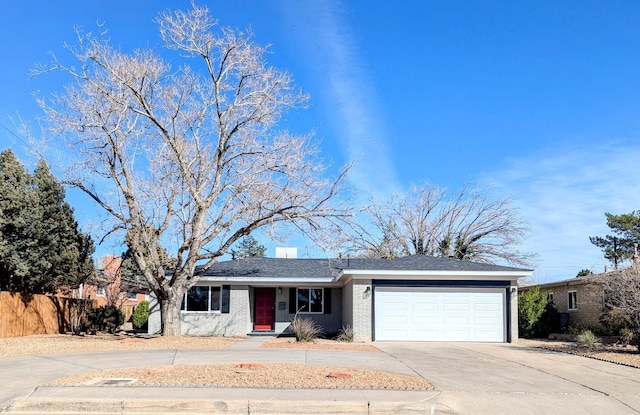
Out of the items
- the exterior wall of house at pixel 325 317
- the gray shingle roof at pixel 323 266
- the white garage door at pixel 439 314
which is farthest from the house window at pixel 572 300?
the exterior wall of house at pixel 325 317

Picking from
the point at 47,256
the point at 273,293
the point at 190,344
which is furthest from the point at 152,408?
the point at 273,293

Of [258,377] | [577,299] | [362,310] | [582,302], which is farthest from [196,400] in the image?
[577,299]

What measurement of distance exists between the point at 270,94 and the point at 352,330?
960 cm

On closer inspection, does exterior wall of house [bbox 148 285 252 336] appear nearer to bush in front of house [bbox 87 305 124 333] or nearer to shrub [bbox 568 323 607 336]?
bush in front of house [bbox 87 305 124 333]

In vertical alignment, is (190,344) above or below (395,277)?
below

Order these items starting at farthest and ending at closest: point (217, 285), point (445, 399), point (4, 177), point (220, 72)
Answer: point (217, 285), point (4, 177), point (220, 72), point (445, 399)

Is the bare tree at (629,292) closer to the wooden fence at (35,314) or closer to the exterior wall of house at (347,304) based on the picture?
the exterior wall of house at (347,304)

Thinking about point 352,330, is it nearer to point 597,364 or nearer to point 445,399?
point 597,364

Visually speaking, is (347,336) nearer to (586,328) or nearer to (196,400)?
(586,328)

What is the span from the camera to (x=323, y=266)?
30.3 meters

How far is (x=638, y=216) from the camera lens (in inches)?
1911

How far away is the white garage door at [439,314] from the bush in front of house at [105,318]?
14.0 metres

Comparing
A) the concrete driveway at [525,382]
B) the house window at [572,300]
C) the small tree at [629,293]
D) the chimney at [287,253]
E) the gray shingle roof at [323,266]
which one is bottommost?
Result: the concrete driveway at [525,382]

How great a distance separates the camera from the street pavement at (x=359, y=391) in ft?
30.7
